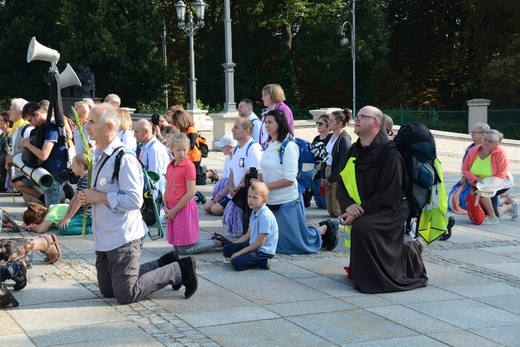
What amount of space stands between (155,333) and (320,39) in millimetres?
42066

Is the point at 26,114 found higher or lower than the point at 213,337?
higher

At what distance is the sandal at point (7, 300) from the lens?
23.3ft

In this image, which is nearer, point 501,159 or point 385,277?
point 385,277

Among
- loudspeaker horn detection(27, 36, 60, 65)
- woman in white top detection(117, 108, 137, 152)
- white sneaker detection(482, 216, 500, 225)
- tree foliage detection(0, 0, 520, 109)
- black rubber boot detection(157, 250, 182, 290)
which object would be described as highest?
tree foliage detection(0, 0, 520, 109)

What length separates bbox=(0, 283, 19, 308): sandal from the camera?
711 centimetres

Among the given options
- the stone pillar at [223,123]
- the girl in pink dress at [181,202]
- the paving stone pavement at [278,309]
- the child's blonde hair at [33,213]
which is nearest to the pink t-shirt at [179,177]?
the girl in pink dress at [181,202]

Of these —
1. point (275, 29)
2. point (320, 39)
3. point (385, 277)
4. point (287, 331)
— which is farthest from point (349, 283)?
point (275, 29)

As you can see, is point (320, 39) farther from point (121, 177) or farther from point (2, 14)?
point (121, 177)

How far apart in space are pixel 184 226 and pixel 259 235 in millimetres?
1099

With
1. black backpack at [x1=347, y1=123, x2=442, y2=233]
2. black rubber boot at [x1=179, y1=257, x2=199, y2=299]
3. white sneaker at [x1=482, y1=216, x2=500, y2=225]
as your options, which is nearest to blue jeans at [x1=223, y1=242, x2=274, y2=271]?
black rubber boot at [x1=179, y1=257, x2=199, y2=299]

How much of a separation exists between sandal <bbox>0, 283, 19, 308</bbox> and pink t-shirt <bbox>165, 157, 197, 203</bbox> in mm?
2629

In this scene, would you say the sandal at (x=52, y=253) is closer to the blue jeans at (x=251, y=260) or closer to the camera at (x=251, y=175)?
the blue jeans at (x=251, y=260)

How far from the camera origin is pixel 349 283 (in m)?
8.23

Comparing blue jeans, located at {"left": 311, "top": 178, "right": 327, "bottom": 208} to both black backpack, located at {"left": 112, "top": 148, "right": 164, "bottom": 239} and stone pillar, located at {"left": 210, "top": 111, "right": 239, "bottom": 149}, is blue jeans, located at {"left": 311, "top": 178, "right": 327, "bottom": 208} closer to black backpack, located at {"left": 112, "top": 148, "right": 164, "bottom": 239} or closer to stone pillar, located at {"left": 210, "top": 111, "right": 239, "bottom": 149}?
black backpack, located at {"left": 112, "top": 148, "right": 164, "bottom": 239}
